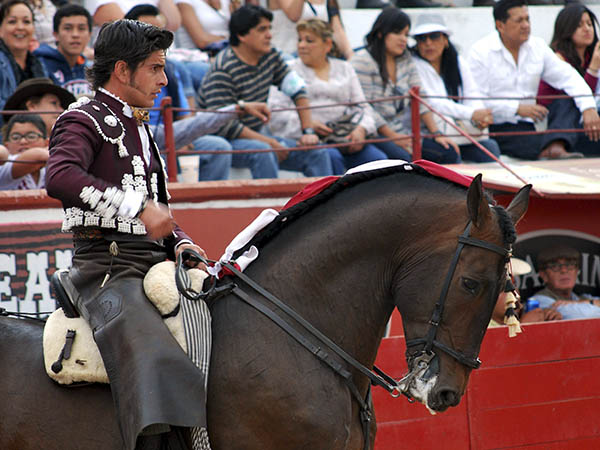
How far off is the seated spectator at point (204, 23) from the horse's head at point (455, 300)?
220 inches

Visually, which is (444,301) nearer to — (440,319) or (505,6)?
(440,319)

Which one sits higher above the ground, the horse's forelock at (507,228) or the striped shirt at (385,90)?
the horse's forelock at (507,228)

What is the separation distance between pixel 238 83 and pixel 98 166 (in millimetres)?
4187

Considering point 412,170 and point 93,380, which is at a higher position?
point 412,170

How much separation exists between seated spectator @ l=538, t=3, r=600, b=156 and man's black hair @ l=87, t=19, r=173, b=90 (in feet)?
19.4

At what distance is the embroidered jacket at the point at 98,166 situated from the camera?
2818mm

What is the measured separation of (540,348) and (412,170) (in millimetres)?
3059

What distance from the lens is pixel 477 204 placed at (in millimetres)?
2883

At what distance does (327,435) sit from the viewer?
2873 millimetres

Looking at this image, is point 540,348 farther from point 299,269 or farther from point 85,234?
point 85,234

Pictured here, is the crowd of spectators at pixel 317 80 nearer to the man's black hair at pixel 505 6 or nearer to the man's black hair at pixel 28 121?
the man's black hair at pixel 505 6

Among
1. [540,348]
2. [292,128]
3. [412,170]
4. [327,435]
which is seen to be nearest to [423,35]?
[292,128]

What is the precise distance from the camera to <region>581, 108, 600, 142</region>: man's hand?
793cm

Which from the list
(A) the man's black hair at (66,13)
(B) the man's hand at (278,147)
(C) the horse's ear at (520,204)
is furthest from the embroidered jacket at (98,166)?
(A) the man's black hair at (66,13)
